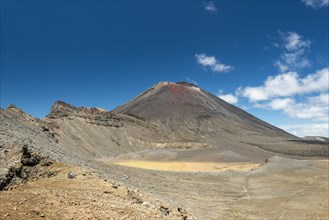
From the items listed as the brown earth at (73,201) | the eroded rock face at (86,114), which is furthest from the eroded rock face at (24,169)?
the eroded rock face at (86,114)

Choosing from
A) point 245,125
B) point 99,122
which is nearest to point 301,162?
point 99,122

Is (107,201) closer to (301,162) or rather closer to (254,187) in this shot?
(254,187)

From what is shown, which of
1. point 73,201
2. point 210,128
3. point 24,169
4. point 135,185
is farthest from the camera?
point 210,128

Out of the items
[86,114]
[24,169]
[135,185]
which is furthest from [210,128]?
[24,169]

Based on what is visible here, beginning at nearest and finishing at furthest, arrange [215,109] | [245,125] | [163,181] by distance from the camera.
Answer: [163,181] < [245,125] < [215,109]

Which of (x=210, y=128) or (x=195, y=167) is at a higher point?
(x=210, y=128)

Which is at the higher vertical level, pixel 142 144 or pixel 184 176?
pixel 142 144

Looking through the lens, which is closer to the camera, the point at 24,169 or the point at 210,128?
the point at 24,169

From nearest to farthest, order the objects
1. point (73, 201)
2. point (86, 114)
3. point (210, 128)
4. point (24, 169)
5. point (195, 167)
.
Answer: point (73, 201) → point (24, 169) → point (195, 167) → point (86, 114) → point (210, 128)

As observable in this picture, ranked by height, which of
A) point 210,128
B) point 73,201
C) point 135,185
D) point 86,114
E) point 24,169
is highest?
point 210,128

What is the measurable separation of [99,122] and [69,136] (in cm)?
1999

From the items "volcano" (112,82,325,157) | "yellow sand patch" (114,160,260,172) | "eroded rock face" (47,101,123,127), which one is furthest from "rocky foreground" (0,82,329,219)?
"volcano" (112,82,325,157)

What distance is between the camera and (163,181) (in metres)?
31.3

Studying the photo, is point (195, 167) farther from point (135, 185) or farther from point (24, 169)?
point (24, 169)
